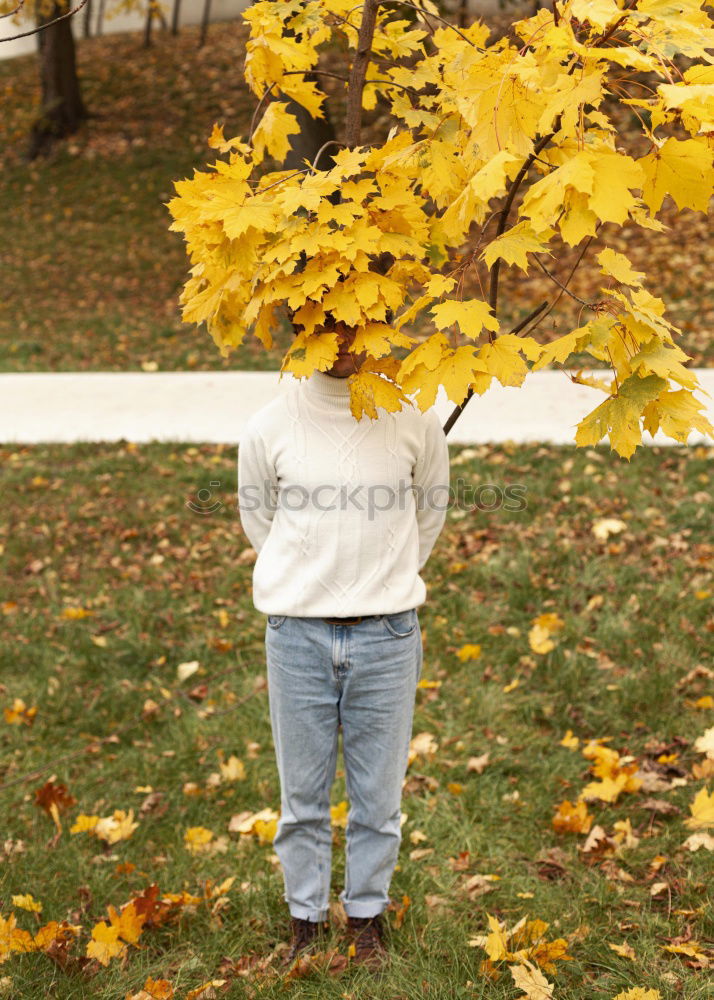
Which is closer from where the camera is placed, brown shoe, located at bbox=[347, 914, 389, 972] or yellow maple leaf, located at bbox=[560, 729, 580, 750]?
brown shoe, located at bbox=[347, 914, 389, 972]

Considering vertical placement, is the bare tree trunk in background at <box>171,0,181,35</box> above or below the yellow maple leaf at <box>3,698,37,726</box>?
above

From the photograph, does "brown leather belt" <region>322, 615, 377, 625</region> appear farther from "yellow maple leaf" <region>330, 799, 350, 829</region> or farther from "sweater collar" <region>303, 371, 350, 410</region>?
"yellow maple leaf" <region>330, 799, 350, 829</region>

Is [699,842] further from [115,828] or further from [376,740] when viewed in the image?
[115,828]

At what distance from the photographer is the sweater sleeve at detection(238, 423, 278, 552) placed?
2275mm

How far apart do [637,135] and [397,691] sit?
11.9 metres

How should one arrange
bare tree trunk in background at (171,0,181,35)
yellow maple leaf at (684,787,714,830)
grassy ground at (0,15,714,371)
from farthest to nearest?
bare tree trunk in background at (171,0,181,35) → grassy ground at (0,15,714,371) → yellow maple leaf at (684,787,714,830)

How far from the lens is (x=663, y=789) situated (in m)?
3.11

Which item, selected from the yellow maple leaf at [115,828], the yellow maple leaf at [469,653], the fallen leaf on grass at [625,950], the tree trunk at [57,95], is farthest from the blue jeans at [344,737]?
the tree trunk at [57,95]

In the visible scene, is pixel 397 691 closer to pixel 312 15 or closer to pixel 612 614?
pixel 312 15

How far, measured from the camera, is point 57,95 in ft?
51.6

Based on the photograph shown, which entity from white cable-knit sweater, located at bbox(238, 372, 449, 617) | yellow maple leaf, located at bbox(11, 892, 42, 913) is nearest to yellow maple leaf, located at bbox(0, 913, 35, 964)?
yellow maple leaf, located at bbox(11, 892, 42, 913)

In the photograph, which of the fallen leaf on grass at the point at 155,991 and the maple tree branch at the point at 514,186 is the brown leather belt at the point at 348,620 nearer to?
the maple tree branch at the point at 514,186

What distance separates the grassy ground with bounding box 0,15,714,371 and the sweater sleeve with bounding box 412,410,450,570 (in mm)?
2897

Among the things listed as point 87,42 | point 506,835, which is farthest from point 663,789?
point 87,42
